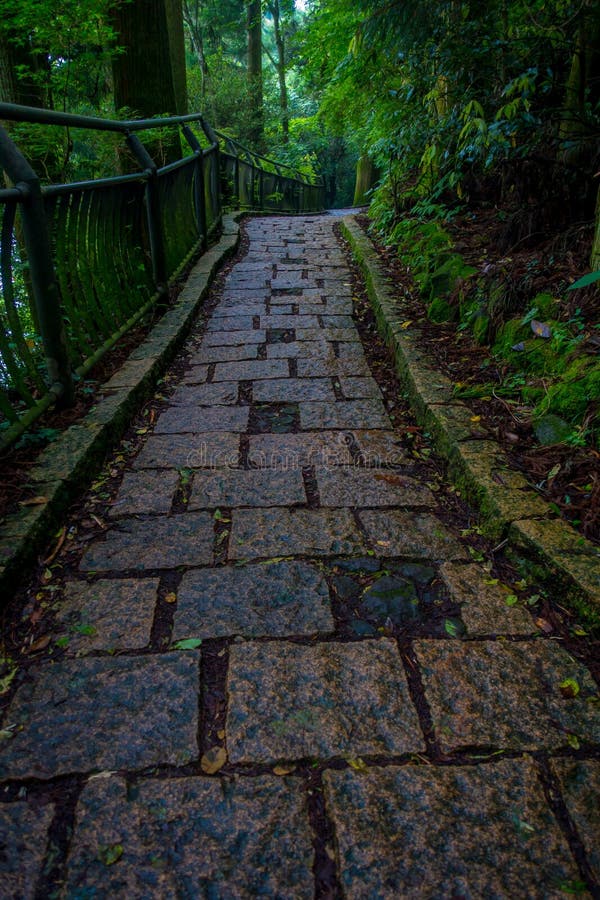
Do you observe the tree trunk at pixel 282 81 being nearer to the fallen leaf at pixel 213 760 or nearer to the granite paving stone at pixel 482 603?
the granite paving stone at pixel 482 603

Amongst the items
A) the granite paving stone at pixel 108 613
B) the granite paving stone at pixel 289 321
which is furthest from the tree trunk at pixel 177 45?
the granite paving stone at pixel 108 613

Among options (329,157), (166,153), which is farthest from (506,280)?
(329,157)

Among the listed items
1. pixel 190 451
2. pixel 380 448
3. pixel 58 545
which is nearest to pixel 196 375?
pixel 190 451

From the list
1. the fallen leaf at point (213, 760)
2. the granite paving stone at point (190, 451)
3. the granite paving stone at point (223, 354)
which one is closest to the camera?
the fallen leaf at point (213, 760)

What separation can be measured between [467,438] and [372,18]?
295cm

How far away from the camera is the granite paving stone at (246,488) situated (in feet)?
7.32

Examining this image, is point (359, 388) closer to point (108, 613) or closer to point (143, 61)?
point (108, 613)

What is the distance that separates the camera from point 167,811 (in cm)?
116

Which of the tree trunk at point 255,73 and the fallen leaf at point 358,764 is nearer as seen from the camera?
the fallen leaf at point 358,764

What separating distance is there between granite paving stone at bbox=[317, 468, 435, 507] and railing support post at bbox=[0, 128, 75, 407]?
1240 mm

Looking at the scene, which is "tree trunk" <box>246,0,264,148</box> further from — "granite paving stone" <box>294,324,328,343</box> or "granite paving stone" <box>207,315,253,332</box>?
"granite paving stone" <box>294,324,328,343</box>

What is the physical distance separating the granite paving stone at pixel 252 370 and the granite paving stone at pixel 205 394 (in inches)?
3.5

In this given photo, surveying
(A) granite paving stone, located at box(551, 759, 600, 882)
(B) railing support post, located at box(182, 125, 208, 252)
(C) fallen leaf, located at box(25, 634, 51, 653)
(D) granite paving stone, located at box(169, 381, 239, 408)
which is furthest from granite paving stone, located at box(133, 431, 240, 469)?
(B) railing support post, located at box(182, 125, 208, 252)

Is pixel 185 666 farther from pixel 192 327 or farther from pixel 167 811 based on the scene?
pixel 192 327
